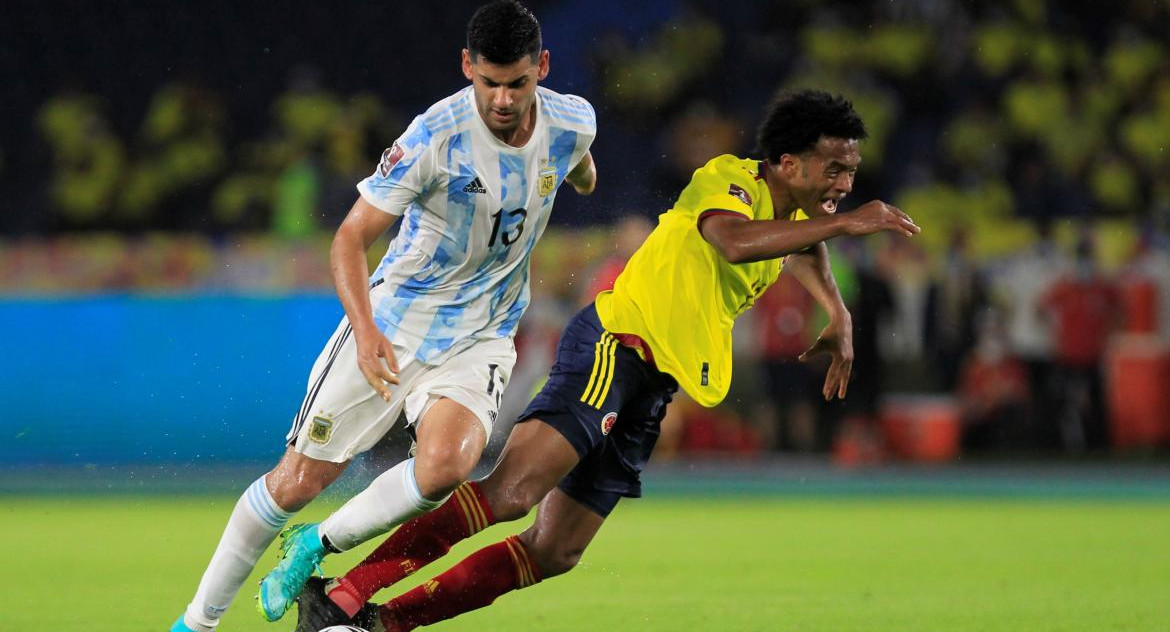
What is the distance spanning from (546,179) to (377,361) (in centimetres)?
98

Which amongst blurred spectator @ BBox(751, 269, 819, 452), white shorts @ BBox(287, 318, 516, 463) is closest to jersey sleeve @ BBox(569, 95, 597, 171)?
white shorts @ BBox(287, 318, 516, 463)

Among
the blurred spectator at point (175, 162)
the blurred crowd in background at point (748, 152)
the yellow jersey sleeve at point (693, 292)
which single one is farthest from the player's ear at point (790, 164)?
the blurred spectator at point (175, 162)

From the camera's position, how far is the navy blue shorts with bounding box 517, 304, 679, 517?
16.9 ft

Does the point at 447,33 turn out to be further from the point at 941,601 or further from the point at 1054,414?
the point at 941,601

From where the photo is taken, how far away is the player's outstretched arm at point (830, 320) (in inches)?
226

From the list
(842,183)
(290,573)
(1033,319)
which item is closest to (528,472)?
(290,573)

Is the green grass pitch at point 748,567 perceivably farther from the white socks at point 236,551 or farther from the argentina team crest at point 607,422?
the argentina team crest at point 607,422

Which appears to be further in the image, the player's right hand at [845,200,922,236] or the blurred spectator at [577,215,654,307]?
the blurred spectator at [577,215,654,307]

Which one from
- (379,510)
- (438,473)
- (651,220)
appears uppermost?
(651,220)

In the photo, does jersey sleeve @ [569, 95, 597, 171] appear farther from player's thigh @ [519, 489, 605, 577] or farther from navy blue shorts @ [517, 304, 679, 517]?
player's thigh @ [519, 489, 605, 577]

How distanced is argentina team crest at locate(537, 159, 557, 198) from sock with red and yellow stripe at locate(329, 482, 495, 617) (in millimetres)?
1027

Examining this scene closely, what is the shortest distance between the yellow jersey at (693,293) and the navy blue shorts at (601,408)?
87 millimetres

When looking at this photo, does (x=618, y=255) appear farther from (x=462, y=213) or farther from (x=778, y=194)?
(x=462, y=213)

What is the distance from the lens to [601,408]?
5.15m
